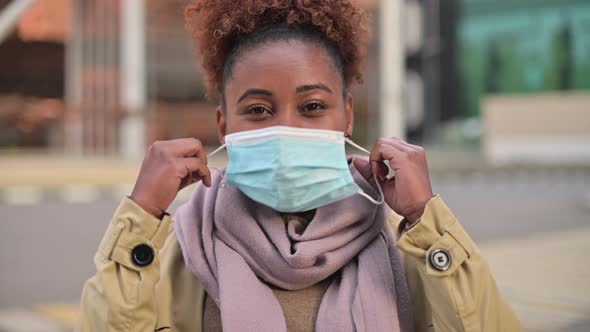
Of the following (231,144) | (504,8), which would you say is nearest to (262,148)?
(231,144)

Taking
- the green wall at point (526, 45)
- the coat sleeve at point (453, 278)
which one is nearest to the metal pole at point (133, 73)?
the green wall at point (526, 45)

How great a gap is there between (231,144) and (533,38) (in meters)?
18.7

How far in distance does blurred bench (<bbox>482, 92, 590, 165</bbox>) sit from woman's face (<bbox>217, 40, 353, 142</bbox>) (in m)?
17.1

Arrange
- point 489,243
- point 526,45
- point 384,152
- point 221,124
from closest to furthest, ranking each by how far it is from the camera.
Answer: point 384,152 → point 221,124 → point 489,243 → point 526,45

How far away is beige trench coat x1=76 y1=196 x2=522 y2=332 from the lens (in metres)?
1.56

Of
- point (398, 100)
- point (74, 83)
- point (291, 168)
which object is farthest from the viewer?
point (398, 100)

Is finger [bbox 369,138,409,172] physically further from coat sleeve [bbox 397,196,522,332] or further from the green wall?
the green wall

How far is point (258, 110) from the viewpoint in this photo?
68.1 inches

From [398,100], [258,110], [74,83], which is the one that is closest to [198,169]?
[258,110]

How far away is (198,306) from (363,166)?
0.52m

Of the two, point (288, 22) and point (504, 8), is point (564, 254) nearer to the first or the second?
point (288, 22)

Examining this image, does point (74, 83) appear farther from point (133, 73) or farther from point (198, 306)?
point (198, 306)

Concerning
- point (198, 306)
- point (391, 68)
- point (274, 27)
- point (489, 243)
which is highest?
point (391, 68)

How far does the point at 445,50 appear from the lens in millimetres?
21703
